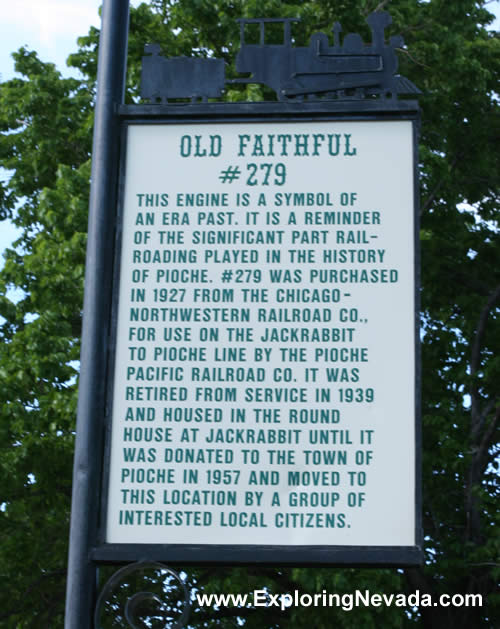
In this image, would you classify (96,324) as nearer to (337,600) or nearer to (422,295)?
(337,600)

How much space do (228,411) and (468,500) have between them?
34.7 feet

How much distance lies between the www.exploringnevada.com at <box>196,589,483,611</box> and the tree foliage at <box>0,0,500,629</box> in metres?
0.12

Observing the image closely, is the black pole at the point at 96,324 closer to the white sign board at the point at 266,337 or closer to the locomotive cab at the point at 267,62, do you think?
the white sign board at the point at 266,337

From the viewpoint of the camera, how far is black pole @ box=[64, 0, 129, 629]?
4.41 meters

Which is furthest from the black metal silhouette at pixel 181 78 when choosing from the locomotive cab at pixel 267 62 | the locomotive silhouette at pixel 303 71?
the locomotive cab at pixel 267 62

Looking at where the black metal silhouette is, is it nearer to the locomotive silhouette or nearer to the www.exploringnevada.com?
the locomotive silhouette

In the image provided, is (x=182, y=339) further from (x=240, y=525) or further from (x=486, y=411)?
(x=486, y=411)

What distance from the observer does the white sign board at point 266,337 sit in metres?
4.51

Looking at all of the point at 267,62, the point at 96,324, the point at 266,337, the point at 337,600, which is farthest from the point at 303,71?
the point at 337,600

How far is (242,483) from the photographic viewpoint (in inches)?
179

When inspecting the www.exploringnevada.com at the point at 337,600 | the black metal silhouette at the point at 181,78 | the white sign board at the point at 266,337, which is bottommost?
the www.exploringnevada.com at the point at 337,600

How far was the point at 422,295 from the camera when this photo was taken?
52.6ft

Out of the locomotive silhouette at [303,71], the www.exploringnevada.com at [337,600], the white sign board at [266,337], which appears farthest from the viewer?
the www.exploringnevada.com at [337,600]

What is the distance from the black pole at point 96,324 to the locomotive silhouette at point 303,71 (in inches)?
9.3
